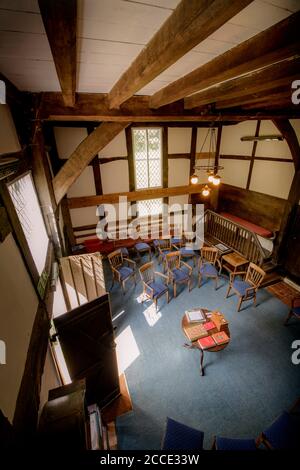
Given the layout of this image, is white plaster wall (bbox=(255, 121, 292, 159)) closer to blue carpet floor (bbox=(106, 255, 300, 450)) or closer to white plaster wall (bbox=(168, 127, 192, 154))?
white plaster wall (bbox=(168, 127, 192, 154))

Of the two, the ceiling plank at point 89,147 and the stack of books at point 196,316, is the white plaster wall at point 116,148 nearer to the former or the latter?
the ceiling plank at point 89,147

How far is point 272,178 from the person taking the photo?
6680 mm

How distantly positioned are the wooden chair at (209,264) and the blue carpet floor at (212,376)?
0.77m

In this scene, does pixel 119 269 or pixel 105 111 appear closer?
pixel 105 111

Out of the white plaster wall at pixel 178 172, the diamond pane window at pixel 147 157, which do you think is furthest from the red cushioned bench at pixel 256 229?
the diamond pane window at pixel 147 157

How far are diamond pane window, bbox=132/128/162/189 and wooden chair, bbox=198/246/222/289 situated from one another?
3.05 m

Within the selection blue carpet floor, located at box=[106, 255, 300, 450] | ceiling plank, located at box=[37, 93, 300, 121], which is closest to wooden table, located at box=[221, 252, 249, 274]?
blue carpet floor, located at box=[106, 255, 300, 450]

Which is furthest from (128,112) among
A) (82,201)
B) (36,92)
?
(82,201)

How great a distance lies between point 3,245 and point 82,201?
521 centimetres

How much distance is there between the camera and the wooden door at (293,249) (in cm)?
593

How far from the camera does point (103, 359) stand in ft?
11.3

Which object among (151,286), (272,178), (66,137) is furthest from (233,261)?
(66,137)

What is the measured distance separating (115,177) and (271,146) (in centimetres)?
509

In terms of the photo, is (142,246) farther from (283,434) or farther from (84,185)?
(283,434)
